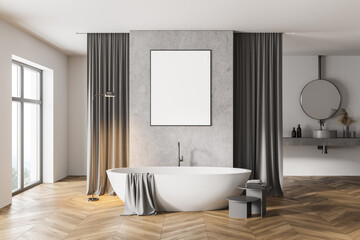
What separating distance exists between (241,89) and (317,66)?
321cm

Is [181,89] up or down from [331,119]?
up

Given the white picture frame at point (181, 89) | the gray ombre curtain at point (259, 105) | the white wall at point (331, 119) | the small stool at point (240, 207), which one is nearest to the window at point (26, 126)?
the white picture frame at point (181, 89)

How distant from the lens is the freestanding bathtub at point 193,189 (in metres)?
5.23

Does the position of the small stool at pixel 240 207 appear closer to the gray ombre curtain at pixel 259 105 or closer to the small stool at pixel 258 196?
the small stool at pixel 258 196

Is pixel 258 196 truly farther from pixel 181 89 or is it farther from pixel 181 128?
pixel 181 89

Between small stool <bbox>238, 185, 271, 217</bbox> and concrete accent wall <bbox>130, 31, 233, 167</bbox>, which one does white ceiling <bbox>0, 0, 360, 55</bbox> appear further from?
small stool <bbox>238, 185, 271, 217</bbox>

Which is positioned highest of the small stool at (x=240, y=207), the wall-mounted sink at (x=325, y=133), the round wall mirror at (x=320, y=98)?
the round wall mirror at (x=320, y=98)

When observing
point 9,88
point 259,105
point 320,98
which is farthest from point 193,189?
point 320,98

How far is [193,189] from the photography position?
525 centimetres

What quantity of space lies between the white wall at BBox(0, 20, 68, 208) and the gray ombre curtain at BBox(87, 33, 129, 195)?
A: 104 centimetres

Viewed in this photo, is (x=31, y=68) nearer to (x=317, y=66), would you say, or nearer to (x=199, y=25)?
(x=199, y=25)

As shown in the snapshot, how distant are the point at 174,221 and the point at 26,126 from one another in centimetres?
369

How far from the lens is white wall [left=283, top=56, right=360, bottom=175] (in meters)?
9.14

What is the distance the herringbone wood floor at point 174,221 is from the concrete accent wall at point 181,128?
0.98 meters
